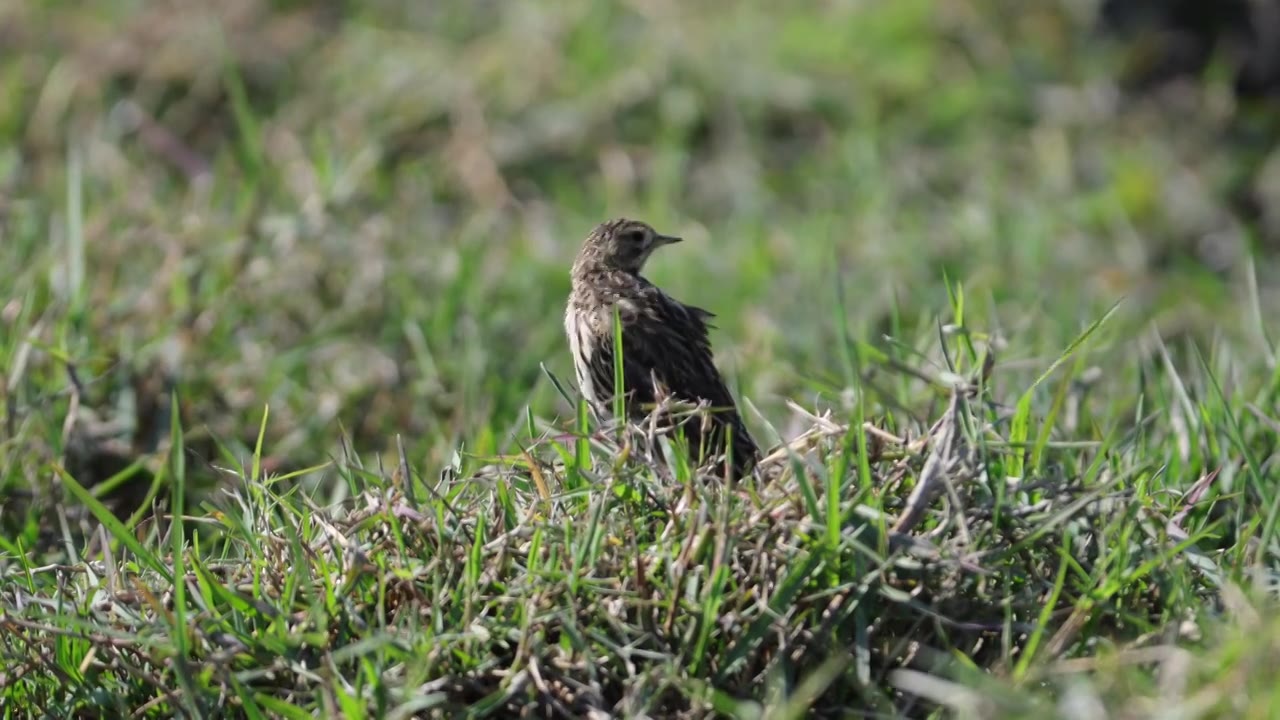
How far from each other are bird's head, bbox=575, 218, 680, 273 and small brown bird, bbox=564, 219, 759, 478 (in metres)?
0.16

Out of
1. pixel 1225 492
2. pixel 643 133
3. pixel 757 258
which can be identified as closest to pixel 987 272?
pixel 757 258

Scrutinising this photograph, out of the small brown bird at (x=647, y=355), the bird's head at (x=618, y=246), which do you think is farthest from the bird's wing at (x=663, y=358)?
the bird's head at (x=618, y=246)

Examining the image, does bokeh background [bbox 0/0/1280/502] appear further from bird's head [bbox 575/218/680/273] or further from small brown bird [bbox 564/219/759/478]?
small brown bird [bbox 564/219/759/478]

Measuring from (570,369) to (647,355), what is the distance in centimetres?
157

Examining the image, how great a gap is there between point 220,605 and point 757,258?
3937 mm

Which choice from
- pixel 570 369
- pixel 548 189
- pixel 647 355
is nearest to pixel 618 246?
pixel 647 355

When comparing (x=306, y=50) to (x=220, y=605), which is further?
(x=306, y=50)

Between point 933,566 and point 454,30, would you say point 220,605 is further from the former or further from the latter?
point 454,30

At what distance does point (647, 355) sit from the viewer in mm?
4137

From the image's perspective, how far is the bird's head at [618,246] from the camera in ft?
15.6

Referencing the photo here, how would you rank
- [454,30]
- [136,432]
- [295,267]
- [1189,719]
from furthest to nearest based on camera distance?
[454,30], [295,267], [136,432], [1189,719]

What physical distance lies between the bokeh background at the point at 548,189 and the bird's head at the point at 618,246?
0.53 meters

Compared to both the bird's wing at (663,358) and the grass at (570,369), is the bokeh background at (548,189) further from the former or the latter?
the bird's wing at (663,358)

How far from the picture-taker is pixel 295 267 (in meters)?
5.79
